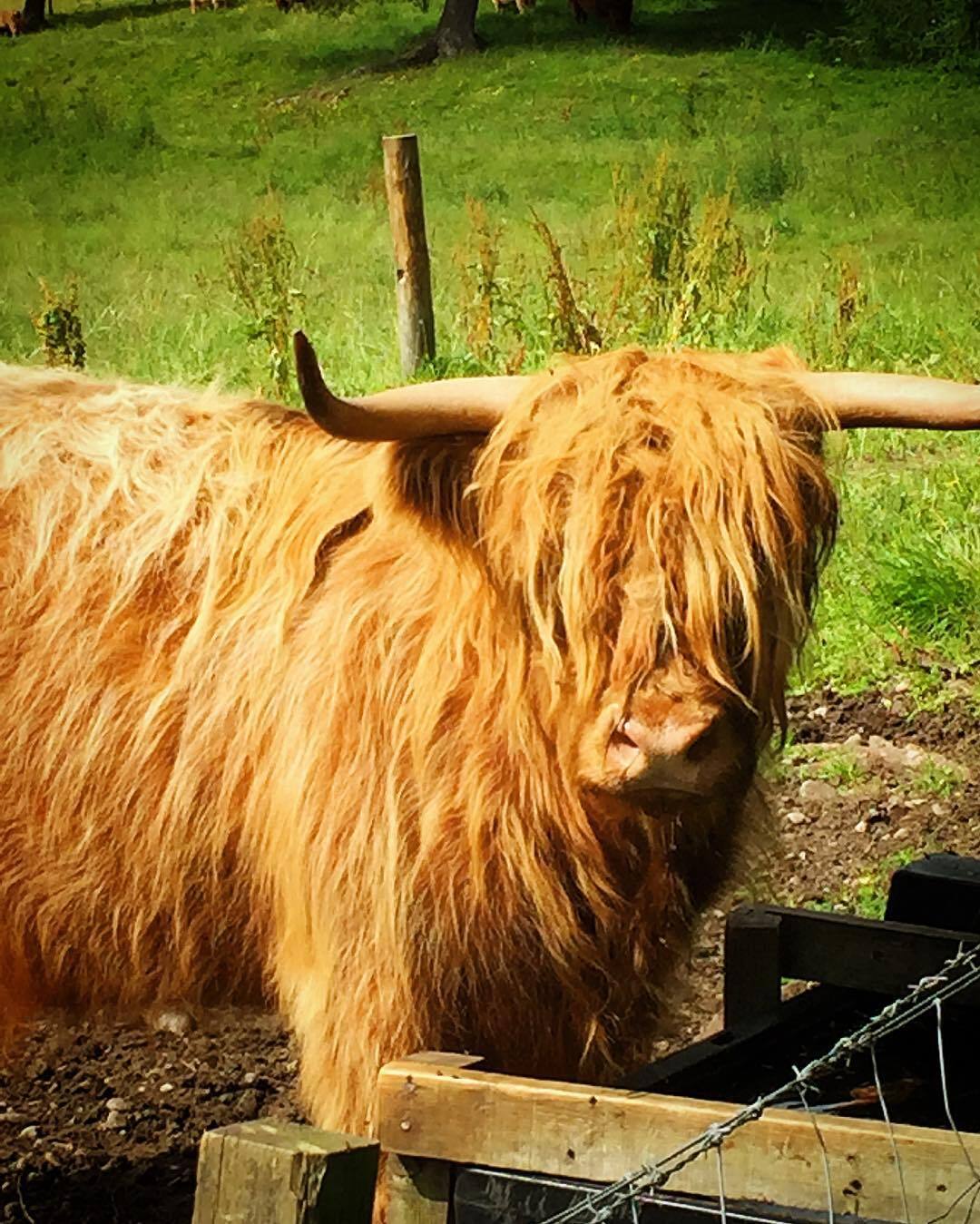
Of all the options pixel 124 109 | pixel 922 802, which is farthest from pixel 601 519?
pixel 124 109

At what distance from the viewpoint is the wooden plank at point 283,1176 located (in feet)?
4.92

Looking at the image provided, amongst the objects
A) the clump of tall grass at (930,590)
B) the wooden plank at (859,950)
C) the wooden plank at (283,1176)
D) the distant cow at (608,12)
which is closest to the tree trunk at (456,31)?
the distant cow at (608,12)

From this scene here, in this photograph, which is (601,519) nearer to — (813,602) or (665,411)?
(665,411)

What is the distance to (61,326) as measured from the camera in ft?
18.4

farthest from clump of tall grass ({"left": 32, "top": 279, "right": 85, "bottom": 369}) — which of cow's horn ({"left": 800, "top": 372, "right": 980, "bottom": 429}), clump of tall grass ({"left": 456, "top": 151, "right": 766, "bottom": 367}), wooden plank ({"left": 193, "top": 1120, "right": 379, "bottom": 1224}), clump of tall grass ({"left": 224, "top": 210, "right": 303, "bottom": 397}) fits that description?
wooden plank ({"left": 193, "top": 1120, "right": 379, "bottom": 1224})

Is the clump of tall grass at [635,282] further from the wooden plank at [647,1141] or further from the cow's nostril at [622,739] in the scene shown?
the wooden plank at [647,1141]

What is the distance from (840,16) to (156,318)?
2.52m

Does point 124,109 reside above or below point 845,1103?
above

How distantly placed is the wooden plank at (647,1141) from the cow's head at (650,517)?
0.54 m

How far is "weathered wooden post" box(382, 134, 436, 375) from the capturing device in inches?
245

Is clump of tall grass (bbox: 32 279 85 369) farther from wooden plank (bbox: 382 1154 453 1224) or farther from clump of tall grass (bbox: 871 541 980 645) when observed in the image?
wooden plank (bbox: 382 1154 453 1224)

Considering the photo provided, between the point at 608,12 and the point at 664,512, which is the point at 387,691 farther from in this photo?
the point at 608,12

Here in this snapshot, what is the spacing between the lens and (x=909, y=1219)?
1.61 m

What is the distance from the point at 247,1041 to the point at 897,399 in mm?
2149
